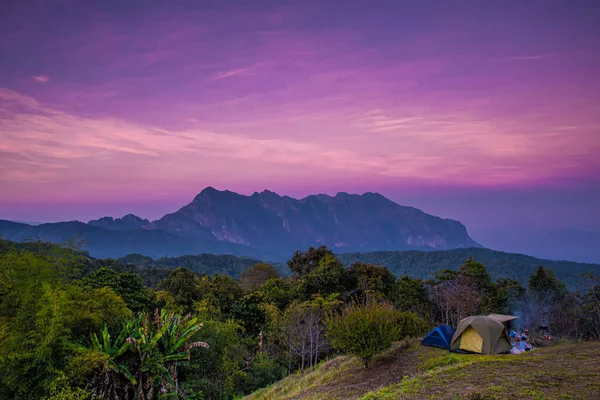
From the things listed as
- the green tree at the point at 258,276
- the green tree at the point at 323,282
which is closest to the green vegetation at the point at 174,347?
the green tree at the point at 323,282

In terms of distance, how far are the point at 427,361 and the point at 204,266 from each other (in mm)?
128928

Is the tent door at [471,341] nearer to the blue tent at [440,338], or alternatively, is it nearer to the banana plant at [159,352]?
the blue tent at [440,338]

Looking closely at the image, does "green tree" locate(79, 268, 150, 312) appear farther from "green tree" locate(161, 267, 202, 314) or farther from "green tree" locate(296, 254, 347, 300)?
"green tree" locate(296, 254, 347, 300)

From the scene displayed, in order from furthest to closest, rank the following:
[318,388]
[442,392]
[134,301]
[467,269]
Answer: [467,269], [134,301], [318,388], [442,392]

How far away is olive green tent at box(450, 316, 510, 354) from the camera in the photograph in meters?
16.5

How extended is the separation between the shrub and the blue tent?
3.15 meters

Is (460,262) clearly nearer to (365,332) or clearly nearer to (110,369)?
(365,332)

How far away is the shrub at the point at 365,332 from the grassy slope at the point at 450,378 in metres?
0.96

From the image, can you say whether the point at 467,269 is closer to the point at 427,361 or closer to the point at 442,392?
the point at 427,361

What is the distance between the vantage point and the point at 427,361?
14969 millimetres

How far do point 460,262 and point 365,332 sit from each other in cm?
13620

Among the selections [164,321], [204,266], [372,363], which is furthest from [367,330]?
[204,266]

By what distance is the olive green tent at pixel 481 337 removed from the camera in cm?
1653

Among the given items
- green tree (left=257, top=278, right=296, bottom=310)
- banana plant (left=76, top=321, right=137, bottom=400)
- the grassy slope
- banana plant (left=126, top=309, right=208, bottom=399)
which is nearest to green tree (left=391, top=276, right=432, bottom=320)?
green tree (left=257, top=278, right=296, bottom=310)
